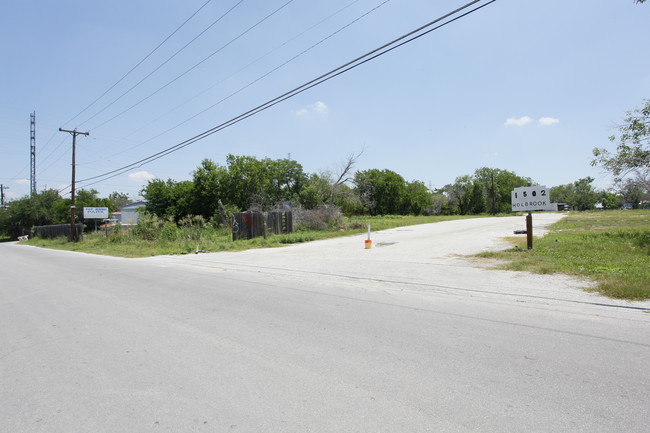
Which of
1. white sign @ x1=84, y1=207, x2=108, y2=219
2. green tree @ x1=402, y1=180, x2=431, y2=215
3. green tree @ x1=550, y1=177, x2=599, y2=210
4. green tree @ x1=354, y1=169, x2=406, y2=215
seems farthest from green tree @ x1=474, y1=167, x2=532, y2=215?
white sign @ x1=84, y1=207, x2=108, y2=219

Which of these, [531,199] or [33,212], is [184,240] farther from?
[33,212]

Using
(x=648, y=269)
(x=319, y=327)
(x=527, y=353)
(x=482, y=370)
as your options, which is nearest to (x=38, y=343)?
(x=319, y=327)

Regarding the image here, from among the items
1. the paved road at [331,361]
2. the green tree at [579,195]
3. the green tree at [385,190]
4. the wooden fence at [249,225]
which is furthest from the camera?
the green tree at [579,195]

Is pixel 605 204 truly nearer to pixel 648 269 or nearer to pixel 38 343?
pixel 648 269

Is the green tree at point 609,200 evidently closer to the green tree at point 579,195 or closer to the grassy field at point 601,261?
the green tree at point 579,195

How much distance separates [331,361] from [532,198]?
1102 cm

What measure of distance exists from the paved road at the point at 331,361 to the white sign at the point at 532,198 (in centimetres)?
502

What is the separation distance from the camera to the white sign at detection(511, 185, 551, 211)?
1206cm

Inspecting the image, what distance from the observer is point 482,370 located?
12.3ft

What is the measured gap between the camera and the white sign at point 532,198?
1206 centimetres

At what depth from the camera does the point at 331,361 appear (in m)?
4.10

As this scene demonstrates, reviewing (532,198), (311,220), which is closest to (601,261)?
(532,198)

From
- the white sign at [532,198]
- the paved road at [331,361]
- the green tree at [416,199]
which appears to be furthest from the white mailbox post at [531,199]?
the green tree at [416,199]

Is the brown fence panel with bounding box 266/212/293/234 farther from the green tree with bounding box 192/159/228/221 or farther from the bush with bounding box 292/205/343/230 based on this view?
the green tree with bounding box 192/159/228/221
